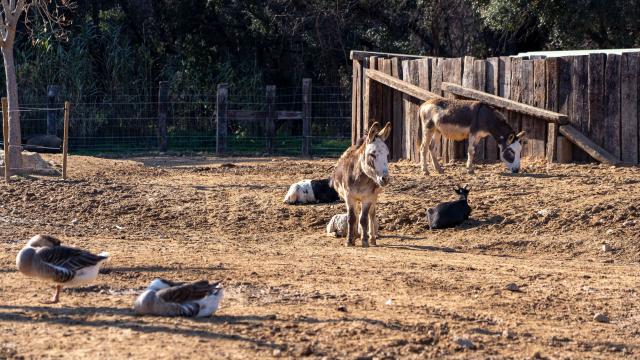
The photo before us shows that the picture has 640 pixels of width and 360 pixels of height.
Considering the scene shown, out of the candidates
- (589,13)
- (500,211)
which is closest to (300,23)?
(589,13)

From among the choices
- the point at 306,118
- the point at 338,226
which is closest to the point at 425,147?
the point at 338,226

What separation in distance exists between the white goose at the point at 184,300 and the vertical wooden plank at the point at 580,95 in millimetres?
11227

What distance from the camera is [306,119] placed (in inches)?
1073

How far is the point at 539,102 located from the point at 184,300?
38.6 feet

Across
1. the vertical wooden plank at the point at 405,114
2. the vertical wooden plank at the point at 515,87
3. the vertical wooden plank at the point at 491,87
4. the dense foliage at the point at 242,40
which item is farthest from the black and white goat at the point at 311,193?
the dense foliage at the point at 242,40

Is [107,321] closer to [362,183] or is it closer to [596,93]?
[362,183]

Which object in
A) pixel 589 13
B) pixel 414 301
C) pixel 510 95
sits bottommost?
pixel 414 301

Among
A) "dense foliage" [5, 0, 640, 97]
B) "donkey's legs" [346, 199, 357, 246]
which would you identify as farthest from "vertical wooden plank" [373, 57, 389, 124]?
"donkey's legs" [346, 199, 357, 246]

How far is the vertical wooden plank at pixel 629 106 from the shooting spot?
17.6 m

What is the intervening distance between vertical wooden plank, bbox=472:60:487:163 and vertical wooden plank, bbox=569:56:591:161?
6.70 feet

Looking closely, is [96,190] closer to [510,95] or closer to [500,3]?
[510,95]

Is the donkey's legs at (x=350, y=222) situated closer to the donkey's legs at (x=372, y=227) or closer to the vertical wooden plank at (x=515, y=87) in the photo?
the donkey's legs at (x=372, y=227)

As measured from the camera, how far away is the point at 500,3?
90.9 feet

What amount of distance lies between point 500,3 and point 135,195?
45.5ft
